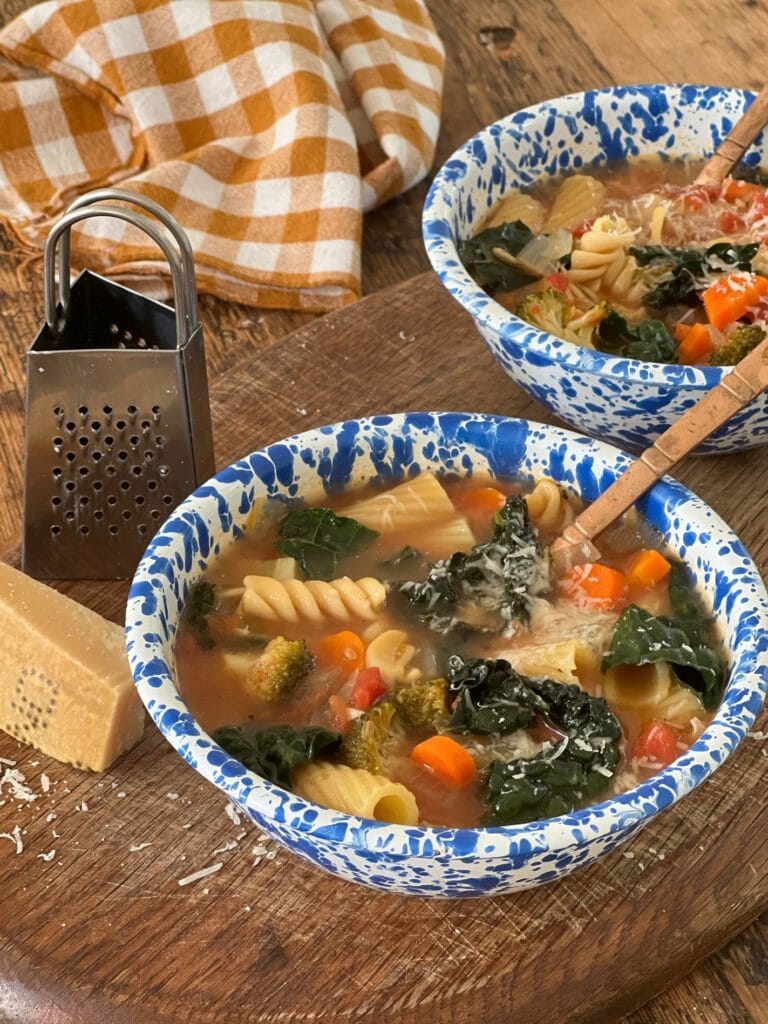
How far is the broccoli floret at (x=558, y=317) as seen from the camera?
10.8 feet

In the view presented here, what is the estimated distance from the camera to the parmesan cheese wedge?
8.86ft

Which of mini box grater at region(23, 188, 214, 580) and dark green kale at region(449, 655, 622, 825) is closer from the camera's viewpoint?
dark green kale at region(449, 655, 622, 825)

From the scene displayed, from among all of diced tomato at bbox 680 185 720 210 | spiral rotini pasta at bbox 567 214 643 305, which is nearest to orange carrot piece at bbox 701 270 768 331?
spiral rotini pasta at bbox 567 214 643 305

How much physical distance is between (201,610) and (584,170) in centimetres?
190

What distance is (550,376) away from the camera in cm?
318

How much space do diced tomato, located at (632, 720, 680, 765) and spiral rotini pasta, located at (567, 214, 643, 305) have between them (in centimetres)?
132

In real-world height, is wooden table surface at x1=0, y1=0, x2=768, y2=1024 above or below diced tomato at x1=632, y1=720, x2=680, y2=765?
below

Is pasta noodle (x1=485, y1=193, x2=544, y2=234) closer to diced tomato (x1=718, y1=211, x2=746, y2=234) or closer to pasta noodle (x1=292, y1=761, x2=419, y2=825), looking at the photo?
diced tomato (x1=718, y1=211, x2=746, y2=234)

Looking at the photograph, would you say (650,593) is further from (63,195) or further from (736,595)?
(63,195)

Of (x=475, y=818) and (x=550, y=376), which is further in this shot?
(x=550, y=376)

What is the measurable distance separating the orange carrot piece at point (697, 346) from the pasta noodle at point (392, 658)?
1085 mm

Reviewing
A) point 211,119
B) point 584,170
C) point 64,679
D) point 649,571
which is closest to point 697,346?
point 649,571

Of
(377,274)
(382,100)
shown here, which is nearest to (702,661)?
(377,274)

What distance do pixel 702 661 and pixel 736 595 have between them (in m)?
0.15
